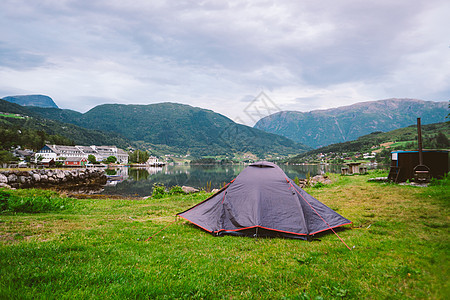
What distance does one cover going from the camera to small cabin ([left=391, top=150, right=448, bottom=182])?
50.6 ft

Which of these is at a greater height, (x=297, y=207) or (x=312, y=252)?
(x=297, y=207)

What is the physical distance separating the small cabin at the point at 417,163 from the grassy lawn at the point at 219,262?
8957 mm

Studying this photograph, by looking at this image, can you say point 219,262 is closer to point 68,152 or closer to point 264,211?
point 264,211

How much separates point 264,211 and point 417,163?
14.3m

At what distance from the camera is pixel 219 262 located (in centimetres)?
527

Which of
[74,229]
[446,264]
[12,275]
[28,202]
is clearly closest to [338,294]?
[446,264]

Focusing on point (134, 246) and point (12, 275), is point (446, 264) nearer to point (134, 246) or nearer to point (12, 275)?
point (12, 275)

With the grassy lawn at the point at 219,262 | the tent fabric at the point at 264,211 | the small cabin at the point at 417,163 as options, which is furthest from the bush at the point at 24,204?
the small cabin at the point at 417,163

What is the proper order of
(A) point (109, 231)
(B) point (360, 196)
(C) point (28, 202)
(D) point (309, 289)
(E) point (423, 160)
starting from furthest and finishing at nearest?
(E) point (423, 160), (B) point (360, 196), (C) point (28, 202), (A) point (109, 231), (D) point (309, 289)

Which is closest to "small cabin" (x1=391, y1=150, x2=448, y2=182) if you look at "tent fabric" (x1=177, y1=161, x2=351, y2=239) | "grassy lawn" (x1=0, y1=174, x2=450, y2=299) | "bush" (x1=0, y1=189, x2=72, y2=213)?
"grassy lawn" (x1=0, y1=174, x2=450, y2=299)

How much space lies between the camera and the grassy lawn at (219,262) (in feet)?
11.9

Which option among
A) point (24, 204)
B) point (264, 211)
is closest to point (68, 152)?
point (24, 204)

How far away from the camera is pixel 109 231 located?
25.2ft

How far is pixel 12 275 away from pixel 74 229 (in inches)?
166
